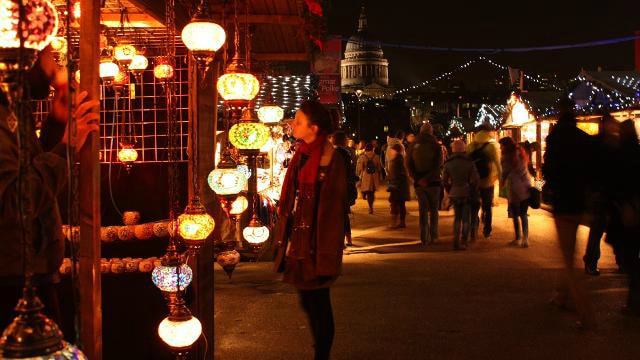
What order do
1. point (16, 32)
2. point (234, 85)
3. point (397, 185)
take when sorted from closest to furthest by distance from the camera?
point (16, 32), point (234, 85), point (397, 185)

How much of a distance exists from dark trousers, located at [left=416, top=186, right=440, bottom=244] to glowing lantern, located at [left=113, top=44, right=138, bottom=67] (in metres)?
7.41

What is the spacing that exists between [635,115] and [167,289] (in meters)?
14.2

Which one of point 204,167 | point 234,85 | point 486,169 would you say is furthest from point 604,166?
point 486,169

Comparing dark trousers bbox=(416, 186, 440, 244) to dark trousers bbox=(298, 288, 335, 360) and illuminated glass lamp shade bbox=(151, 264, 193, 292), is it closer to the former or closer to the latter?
dark trousers bbox=(298, 288, 335, 360)

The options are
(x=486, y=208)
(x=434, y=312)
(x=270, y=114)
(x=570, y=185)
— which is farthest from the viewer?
(x=486, y=208)

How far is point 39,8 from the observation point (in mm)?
2223

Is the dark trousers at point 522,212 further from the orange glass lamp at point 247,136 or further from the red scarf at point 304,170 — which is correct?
the red scarf at point 304,170

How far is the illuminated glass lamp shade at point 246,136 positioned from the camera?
22.9 feet

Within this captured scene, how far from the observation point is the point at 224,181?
5.81m

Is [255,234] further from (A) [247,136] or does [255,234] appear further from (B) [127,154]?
(B) [127,154]

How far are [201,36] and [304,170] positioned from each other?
121 cm

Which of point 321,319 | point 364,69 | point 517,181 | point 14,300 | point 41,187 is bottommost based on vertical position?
point 321,319

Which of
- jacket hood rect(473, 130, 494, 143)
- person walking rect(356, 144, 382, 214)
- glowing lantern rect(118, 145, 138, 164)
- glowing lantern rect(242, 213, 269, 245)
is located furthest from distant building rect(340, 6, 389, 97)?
glowing lantern rect(118, 145, 138, 164)

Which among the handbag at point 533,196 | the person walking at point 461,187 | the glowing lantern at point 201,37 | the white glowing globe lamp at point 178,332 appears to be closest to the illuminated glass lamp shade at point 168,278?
the white glowing globe lamp at point 178,332
